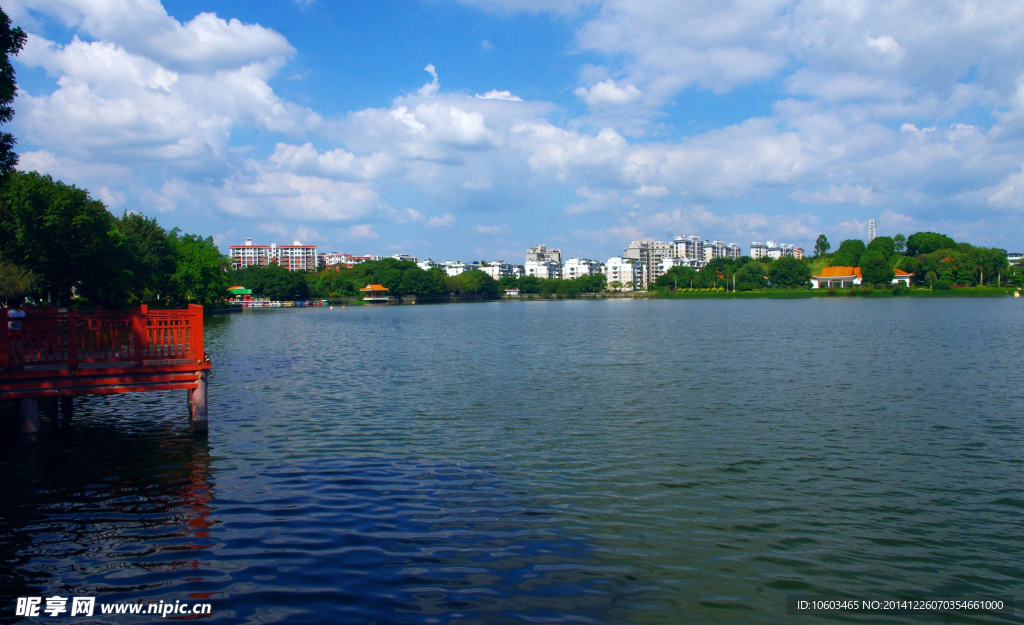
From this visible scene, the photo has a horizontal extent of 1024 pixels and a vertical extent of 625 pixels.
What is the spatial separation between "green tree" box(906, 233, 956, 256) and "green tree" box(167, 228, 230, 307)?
521 ft

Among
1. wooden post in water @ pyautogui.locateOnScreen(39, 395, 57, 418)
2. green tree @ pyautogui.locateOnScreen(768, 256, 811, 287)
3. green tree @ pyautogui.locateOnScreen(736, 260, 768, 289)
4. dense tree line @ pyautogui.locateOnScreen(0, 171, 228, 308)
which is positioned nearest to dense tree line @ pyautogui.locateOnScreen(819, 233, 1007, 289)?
green tree @ pyautogui.locateOnScreen(768, 256, 811, 287)

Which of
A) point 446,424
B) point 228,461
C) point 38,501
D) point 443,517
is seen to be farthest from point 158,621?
point 446,424

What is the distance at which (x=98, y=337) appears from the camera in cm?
1327

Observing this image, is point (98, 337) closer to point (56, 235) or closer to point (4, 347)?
point (4, 347)

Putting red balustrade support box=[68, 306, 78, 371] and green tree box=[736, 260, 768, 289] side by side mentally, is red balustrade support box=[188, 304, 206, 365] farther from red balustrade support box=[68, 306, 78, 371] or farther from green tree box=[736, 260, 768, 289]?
green tree box=[736, 260, 768, 289]

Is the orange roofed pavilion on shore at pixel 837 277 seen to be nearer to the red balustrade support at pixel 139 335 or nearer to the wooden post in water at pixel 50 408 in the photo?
the red balustrade support at pixel 139 335

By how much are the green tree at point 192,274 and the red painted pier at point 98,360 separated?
62956mm

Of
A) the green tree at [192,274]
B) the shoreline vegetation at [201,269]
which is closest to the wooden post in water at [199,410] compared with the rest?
the shoreline vegetation at [201,269]

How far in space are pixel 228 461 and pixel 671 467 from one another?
8.40 m

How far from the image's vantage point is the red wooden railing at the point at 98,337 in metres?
12.5

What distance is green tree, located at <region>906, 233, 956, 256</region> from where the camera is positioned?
15150cm

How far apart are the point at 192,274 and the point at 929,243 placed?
6409 inches

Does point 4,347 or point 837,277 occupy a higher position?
point 837,277

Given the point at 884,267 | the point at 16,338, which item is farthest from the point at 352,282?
the point at 16,338
